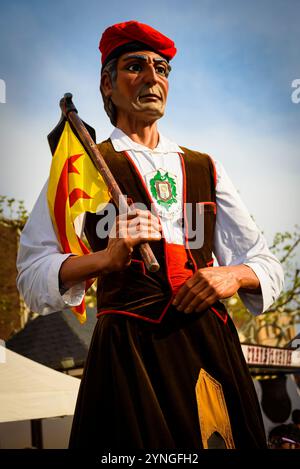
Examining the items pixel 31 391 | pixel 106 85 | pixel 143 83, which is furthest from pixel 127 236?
pixel 31 391

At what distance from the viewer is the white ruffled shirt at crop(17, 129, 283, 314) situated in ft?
6.79

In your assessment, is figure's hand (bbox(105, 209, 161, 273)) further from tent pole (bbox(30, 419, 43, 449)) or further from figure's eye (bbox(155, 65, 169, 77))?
tent pole (bbox(30, 419, 43, 449))

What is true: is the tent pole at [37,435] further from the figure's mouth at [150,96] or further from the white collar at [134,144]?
the figure's mouth at [150,96]

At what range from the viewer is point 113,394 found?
1.94 m

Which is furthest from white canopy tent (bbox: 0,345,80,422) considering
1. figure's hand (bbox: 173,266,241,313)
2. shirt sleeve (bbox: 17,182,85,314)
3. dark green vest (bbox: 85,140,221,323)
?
figure's hand (bbox: 173,266,241,313)

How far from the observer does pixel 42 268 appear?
6.77 ft

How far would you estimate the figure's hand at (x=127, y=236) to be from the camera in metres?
1.93

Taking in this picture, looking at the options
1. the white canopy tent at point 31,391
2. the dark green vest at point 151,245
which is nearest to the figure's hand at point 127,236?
the dark green vest at point 151,245

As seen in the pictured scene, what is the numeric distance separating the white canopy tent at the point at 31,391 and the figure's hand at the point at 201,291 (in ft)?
12.5

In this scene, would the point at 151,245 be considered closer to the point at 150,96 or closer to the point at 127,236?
the point at 127,236

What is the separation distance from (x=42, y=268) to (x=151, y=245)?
373 millimetres

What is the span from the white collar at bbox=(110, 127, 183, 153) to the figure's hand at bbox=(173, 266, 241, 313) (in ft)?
1.92

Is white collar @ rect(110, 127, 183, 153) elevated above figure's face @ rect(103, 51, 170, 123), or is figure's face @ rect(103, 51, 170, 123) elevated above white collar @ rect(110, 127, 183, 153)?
figure's face @ rect(103, 51, 170, 123)

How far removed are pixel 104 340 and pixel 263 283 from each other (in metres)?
0.59
